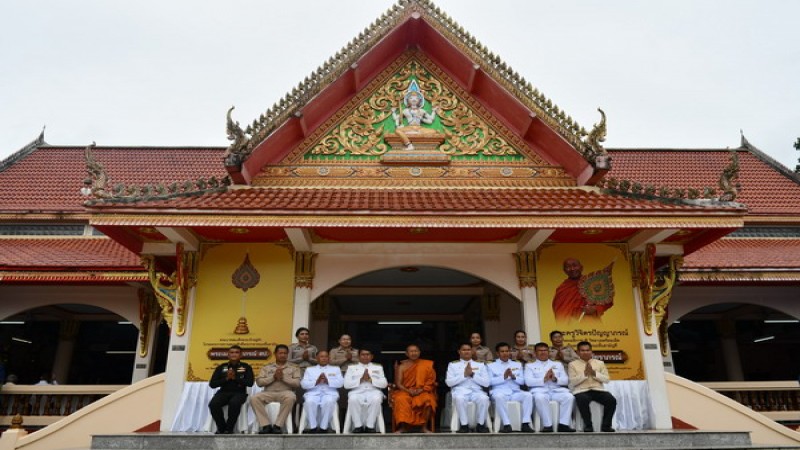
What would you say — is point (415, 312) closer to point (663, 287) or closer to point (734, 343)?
point (663, 287)

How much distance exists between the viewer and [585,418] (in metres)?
6.73

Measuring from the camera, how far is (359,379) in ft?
23.0

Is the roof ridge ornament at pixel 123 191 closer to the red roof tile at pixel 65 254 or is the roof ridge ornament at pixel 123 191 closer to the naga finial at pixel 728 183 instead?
the red roof tile at pixel 65 254

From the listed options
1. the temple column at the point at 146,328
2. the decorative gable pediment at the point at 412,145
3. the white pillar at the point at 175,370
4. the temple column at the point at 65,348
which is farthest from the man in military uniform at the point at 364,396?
the temple column at the point at 65,348

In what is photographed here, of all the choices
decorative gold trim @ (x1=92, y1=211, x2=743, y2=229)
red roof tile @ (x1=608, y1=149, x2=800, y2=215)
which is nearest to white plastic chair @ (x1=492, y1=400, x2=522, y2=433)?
decorative gold trim @ (x1=92, y1=211, x2=743, y2=229)

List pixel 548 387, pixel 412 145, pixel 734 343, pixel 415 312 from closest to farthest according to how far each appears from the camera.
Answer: pixel 548 387, pixel 412 145, pixel 734 343, pixel 415 312

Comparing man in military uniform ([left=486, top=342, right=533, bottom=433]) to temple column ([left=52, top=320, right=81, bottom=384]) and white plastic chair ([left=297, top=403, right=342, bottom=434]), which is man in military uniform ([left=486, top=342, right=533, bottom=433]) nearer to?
white plastic chair ([left=297, top=403, right=342, bottom=434])

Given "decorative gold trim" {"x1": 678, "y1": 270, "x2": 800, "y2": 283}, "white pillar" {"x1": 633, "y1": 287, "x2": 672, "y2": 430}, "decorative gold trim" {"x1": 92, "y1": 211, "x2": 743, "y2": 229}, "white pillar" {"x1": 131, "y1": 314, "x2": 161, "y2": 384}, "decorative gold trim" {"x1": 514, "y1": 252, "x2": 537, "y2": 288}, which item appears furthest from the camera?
"white pillar" {"x1": 131, "y1": 314, "x2": 161, "y2": 384}

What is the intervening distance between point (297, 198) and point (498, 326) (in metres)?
5.24

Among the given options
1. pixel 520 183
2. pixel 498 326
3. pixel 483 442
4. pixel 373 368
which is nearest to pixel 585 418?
pixel 483 442

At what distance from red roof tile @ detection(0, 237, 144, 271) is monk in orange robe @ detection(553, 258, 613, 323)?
274 inches

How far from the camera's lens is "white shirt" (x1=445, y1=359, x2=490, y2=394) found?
22.9 feet

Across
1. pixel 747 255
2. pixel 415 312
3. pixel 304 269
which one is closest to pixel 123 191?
pixel 304 269

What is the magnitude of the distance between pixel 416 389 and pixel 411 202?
2.45m
